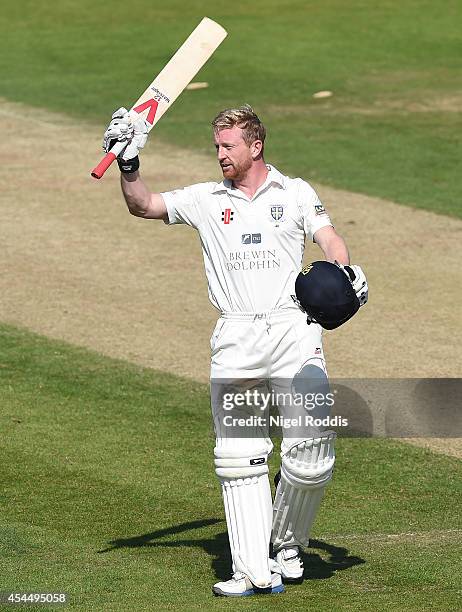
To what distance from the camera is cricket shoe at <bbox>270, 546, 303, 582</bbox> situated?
27.0 ft

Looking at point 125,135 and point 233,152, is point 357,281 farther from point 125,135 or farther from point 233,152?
point 125,135

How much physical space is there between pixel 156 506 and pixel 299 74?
16631 millimetres

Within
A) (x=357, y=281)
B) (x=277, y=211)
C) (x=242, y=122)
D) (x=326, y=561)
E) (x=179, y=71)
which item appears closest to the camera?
(x=357, y=281)

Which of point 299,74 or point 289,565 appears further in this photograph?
point 299,74

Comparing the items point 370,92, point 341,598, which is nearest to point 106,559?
point 341,598

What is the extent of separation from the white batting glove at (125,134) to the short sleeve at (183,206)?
343 millimetres

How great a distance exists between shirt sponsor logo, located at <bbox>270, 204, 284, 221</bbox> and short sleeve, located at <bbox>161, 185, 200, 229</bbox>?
45cm

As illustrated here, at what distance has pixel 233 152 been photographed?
812cm

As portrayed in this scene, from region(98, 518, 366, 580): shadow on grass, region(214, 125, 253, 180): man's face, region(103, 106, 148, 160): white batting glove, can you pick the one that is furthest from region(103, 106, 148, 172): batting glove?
region(98, 518, 366, 580): shadow on grass

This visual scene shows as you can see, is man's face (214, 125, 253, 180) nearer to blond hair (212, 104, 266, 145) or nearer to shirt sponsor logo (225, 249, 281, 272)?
blond hair (212, 104, 266, 145)

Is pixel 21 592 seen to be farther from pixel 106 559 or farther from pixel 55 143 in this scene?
pixel 55 143

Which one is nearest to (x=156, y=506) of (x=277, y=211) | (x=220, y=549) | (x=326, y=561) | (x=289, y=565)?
(x=220, y=549)

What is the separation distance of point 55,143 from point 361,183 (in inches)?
189

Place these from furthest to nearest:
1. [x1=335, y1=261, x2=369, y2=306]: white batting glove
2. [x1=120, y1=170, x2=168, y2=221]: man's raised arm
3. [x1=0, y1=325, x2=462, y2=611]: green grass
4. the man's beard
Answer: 1. [x1=120, y1=170, x2=168, y2=221]: man's raised arm
2. the man's beard
3. [x1=0, y1=325, x2=462, y2=611]: green grass
4. [x1=335, y1=261, x2=369, y2=306]: white batting glove
